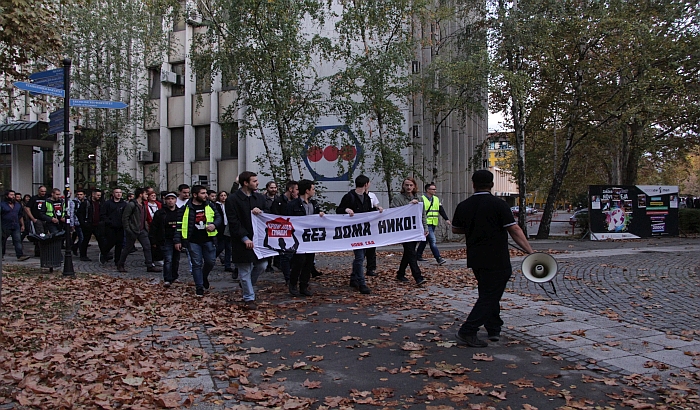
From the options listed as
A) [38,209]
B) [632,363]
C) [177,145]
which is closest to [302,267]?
[632,363]

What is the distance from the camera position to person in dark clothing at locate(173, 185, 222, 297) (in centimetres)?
930

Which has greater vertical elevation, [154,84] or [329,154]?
[154,84]

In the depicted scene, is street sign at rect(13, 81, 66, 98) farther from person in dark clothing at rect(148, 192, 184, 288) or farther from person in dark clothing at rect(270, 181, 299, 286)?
person in dark clothing at rect(270, 181, 299, 286)

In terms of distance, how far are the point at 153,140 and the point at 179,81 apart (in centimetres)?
365

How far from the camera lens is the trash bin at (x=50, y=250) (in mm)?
12336

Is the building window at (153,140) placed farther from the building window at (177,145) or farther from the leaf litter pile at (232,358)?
the leaf litter pile at (232,358)

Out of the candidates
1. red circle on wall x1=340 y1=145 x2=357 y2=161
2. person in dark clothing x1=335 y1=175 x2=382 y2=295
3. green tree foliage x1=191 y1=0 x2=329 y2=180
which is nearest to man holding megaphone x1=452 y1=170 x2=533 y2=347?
person in dark clothing x1=335 y1=175 x2=382 y2=295

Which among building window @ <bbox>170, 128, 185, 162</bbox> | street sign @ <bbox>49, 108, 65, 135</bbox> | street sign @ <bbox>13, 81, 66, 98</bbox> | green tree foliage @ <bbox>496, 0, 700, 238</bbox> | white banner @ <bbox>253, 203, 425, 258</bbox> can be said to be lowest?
white banner @ <bbox>253, 203, 425, 258</bbox>

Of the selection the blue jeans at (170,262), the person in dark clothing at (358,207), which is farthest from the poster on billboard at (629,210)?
the blue jeans at (170,262)

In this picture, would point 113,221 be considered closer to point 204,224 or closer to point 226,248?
point 226,248

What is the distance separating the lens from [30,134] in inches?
1241

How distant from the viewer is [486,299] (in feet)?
20.1

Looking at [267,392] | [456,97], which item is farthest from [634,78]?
[267,392]

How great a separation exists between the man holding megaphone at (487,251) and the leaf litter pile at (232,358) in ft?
0.91
